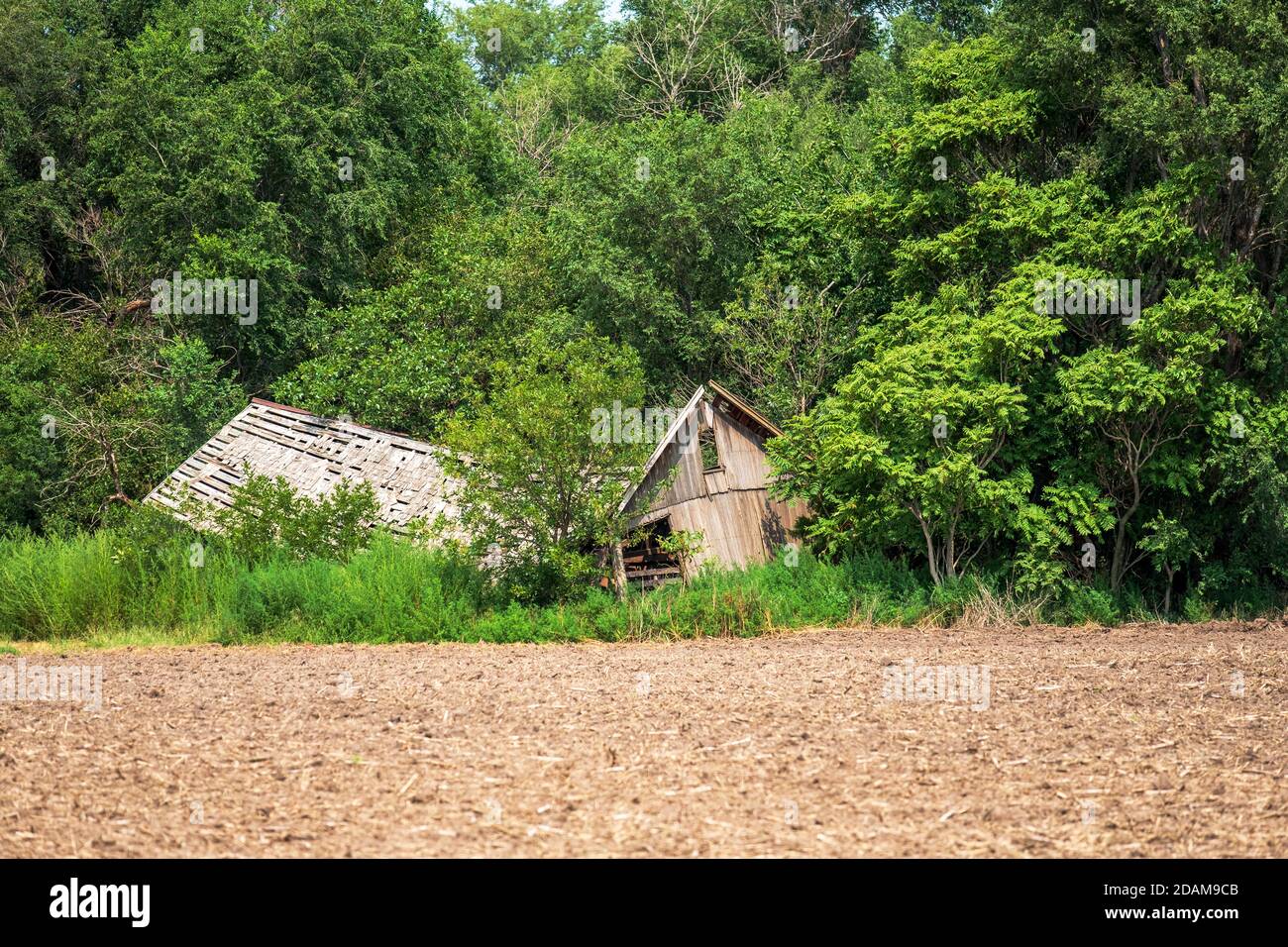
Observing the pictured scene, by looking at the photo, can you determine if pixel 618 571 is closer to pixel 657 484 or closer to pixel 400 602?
pixel 657 484

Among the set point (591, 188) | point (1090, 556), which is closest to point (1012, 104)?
point (1090, 556)

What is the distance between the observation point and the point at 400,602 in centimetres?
2000

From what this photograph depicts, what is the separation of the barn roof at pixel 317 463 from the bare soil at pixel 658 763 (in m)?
7.34

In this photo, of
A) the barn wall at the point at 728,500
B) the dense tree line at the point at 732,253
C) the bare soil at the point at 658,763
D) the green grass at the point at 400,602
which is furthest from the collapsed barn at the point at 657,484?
the bare soil at the point at 658,763

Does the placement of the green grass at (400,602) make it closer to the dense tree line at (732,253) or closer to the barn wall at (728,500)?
the dense tree line at (732,253)

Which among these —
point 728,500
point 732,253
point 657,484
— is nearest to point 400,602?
A: point 657,484

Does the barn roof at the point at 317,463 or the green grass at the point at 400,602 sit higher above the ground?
the barn roof at the point at 317,463

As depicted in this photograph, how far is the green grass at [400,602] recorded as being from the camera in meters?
20.1

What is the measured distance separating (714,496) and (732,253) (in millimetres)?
7993

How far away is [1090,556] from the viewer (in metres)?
22.7

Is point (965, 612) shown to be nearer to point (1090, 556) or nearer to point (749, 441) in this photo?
point (1090, 556)

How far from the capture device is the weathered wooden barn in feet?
75.4

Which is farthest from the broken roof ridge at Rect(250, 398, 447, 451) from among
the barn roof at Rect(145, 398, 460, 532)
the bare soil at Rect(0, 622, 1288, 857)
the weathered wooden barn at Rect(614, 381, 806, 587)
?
the bare soil at Rect(0, 622, 1288, 857)

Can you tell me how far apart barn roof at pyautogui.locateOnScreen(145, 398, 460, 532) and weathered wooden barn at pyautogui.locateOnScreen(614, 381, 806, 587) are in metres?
3.58
